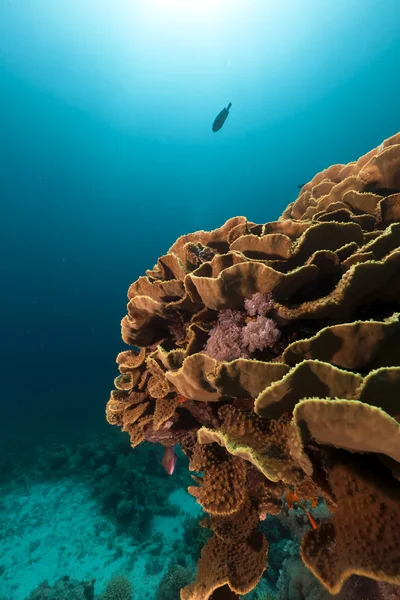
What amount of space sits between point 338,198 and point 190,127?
127 metres

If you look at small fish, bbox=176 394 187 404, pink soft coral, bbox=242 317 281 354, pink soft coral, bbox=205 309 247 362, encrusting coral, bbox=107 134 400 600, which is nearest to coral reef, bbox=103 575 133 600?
encrusting coral, bbox=107 134 400 600

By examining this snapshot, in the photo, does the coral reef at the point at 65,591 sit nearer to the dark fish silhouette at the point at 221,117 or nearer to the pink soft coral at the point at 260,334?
the pink soft coral at the point at 260,334

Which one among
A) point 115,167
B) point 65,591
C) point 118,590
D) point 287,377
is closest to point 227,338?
point 287,377

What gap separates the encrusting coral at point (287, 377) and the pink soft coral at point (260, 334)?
0.03ft

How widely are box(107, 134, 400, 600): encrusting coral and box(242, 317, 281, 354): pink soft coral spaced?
0.01m

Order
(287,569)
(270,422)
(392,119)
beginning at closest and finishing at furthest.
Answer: (270,422) < (287,569) < (392,119)

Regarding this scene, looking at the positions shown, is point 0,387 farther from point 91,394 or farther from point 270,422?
point 270,422

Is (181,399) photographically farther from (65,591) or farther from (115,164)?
(115,164)

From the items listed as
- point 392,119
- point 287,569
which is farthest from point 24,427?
point 392,119

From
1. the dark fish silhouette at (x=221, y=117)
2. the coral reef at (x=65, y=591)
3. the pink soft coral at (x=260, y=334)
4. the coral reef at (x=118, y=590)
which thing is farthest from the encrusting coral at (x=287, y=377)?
the dark fish silhouette at (x=221, y=117)

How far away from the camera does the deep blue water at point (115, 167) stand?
1825 inches

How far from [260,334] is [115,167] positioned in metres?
111

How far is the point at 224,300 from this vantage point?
7.27ft

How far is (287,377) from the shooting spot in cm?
145
